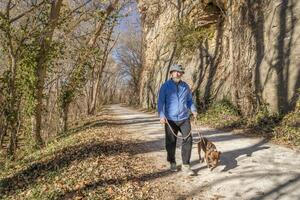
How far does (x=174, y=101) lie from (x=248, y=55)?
1013 centimetres

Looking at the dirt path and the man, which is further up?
the man

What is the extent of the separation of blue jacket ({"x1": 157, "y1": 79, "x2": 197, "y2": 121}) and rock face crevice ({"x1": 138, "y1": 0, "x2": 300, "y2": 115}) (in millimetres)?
7249

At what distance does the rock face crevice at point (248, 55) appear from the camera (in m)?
14.7

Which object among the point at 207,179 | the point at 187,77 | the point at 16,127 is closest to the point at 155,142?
the point at 207,179

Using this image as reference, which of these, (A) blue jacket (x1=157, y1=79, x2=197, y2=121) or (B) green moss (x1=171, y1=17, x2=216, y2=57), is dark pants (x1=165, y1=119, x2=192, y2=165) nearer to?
(A) blue jacket (x1=157, y1=79, x2=197, y2=121)

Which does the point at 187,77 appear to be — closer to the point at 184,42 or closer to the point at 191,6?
the point at 184,42

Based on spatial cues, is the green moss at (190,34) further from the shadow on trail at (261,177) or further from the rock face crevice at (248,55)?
the shadow on trail at (261,177)

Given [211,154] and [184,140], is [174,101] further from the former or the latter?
[211,154]

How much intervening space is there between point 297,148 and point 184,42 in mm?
17938

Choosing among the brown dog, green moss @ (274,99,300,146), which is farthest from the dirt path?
green moss @ (274,99,300,146)

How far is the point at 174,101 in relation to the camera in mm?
7973

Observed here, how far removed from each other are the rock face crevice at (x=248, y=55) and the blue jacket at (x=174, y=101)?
725 centimetres

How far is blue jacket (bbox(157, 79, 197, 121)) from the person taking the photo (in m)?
7.94

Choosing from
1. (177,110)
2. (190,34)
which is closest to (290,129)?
(177,110)
